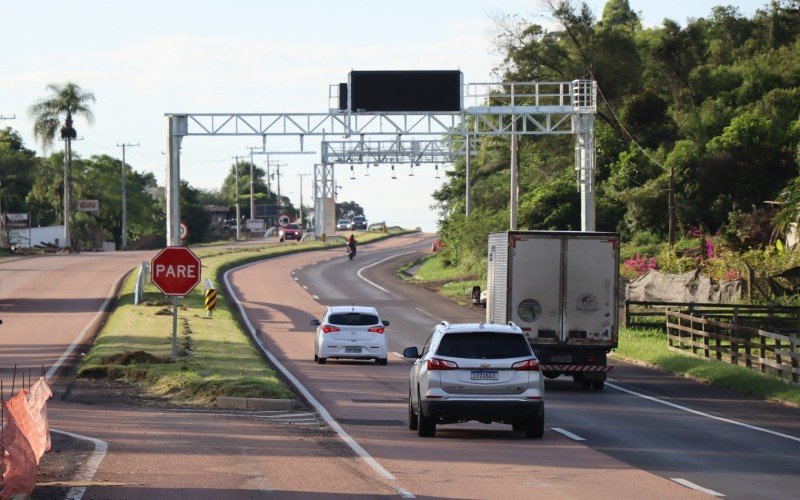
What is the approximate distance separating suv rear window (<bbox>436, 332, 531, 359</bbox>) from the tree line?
40612 millimetres

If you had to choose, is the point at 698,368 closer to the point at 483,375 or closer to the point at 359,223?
the point at 483,375

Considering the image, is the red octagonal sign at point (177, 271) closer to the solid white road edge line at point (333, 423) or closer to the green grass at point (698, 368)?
the solid white road edge line at point (333, 423)

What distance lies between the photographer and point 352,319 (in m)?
34.8

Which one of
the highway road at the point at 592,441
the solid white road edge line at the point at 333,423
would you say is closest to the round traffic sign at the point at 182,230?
the solid white road edge line at the point at 333,423

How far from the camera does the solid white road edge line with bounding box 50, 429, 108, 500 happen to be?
1311cm

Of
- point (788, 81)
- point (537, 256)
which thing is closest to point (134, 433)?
point (537, 256)

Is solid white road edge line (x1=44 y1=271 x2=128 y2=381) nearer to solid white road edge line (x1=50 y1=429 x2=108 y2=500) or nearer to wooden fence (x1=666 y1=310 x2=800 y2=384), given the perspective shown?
solid white road edge line (x1=50 y1=429 x2=108 y2=500)

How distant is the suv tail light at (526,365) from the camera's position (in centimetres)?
1847

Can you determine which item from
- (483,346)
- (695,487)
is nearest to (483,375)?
(483,346)

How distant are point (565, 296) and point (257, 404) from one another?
743 centimetres

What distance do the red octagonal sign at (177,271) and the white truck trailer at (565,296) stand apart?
Result: 6.97 metres

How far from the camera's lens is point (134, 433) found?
19.1 meters

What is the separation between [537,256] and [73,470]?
14.6m

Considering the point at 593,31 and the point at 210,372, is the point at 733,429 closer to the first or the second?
the point at 210,372
